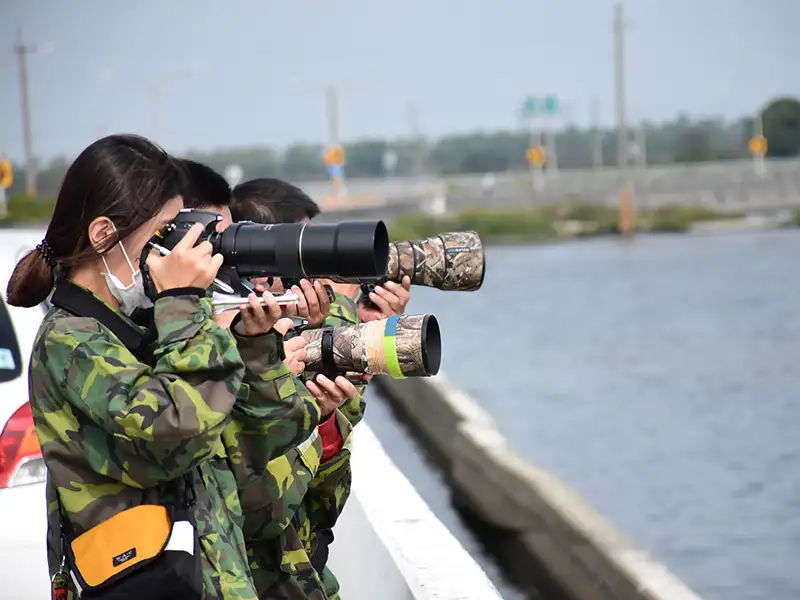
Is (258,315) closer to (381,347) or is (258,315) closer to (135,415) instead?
(135,415)

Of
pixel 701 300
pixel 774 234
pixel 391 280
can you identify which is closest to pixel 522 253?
pixel 774 234

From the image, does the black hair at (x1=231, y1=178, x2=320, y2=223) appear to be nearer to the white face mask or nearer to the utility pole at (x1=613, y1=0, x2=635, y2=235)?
the white face mask

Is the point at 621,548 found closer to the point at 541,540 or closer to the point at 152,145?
the point at 541,540

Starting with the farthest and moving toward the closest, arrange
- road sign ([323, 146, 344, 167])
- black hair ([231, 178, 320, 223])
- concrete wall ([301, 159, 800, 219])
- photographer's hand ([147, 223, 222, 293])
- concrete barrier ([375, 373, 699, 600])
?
concrete wall ([301, 159, 800, 219])
road sign ([323, 146, 344, 167])
concrete barrier ([375, 373, 699, 600])
black hair ([231, 178, 320, 223])
photographer's hand ([147, 223, 222, 293])

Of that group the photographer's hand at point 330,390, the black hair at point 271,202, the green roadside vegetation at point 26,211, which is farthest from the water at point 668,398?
the green roadside vegetation at point 26,211

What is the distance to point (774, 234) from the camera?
7406 centimetres

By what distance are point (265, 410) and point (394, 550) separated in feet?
5.52

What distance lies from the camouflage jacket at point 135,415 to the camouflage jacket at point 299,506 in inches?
13.7

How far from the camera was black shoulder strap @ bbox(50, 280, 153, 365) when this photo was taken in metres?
2.79

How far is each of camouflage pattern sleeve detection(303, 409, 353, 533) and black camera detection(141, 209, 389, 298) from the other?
88cm

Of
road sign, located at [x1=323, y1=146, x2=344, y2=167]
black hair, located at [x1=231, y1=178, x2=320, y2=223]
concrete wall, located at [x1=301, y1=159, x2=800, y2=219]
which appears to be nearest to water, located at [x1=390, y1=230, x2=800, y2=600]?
black hair, located at [x1=231, y1=178, x2=320, y2=223]

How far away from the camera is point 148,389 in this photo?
2.62 meters

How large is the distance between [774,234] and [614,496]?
6122cm

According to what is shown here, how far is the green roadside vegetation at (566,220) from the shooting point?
7650cm
